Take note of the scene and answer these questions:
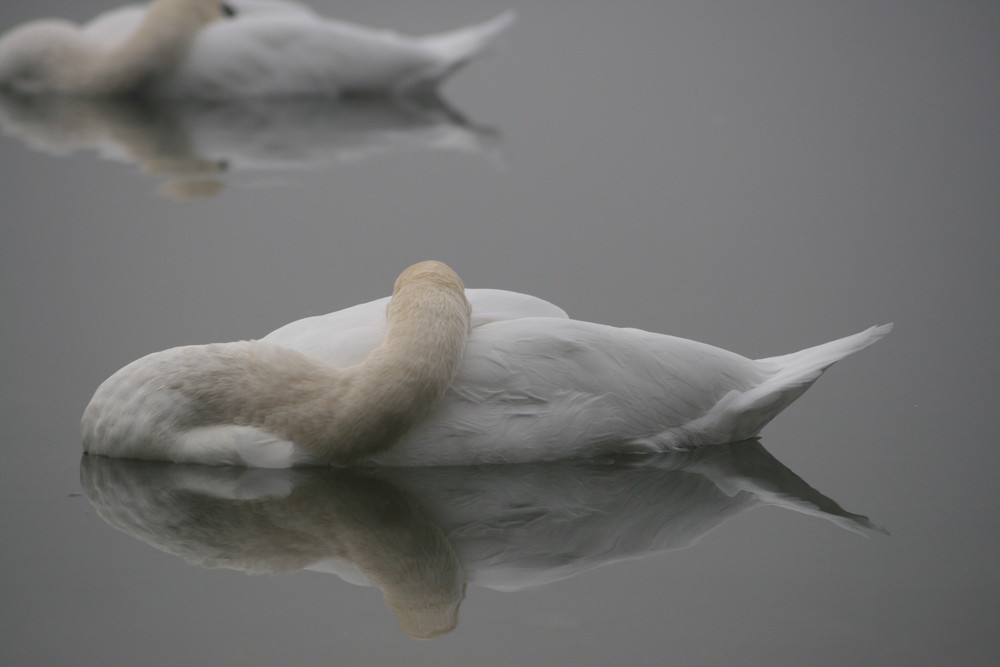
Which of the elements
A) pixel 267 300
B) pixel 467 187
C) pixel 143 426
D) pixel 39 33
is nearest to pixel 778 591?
pixel 143 426

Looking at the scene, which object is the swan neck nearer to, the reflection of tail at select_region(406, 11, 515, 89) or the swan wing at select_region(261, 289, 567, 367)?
the swan wing at select_region(261, 289, 567, 367)

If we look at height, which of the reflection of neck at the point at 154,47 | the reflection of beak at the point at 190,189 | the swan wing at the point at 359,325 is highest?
the reflection of neck at the point at 154,47

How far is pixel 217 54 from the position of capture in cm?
1284

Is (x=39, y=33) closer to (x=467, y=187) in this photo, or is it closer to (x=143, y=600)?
(x=467, y=187)

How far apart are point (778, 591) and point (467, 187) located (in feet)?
20.1

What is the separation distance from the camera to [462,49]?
1383 cm

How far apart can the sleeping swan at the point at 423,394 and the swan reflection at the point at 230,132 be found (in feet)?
15.2

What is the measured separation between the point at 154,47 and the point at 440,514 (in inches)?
358

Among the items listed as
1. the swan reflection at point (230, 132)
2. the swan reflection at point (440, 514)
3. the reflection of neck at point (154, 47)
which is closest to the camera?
the swan reflection at point (440, 514)

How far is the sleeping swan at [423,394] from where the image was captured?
16.0 ft

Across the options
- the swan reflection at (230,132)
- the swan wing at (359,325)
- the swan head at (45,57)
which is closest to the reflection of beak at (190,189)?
the swan reflection at (230,132)

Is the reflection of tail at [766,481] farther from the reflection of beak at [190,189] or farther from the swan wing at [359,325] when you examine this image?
the reflection of beak at [190,189]

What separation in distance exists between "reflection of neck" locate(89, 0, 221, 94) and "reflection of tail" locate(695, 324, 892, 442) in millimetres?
8600

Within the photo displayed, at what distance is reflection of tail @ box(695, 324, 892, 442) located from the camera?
523cm
